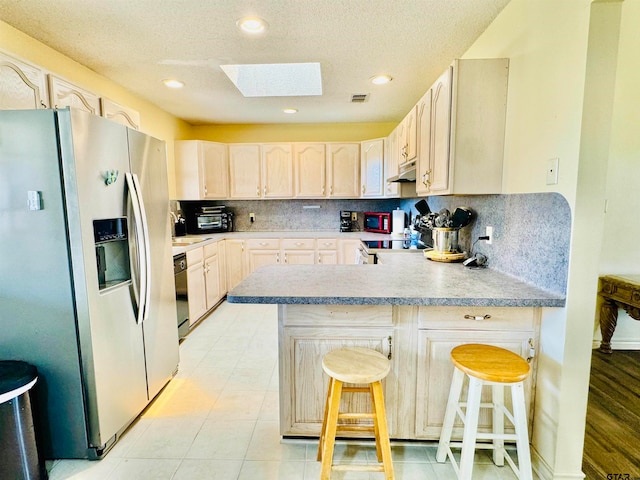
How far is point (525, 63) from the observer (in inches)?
63.9

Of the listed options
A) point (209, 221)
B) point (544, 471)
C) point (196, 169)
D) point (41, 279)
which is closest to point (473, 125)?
point (544, 471)

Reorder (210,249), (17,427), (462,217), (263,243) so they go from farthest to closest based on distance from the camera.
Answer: (263,243) < (210,249) < (462,217) < (17,427)

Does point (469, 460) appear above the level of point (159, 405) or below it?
above

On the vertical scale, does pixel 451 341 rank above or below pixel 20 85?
below

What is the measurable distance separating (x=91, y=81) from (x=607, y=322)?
15.8 feet

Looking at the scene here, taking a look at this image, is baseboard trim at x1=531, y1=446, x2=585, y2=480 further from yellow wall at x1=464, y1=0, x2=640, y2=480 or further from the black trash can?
the black trash can

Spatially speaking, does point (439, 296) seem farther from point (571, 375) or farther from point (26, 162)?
point (26, 162)

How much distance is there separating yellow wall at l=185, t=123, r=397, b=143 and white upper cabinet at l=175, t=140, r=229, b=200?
1.40 feet

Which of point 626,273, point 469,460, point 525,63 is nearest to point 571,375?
point 469,460

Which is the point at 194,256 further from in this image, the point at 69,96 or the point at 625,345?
the point at 625,345

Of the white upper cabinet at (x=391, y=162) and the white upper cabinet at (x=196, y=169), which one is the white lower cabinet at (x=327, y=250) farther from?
the white upper cabinet at (x=196, y=169)

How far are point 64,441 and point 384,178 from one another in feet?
12.6

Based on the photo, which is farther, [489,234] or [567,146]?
[489,234]

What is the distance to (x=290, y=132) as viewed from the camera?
15.6 feet
